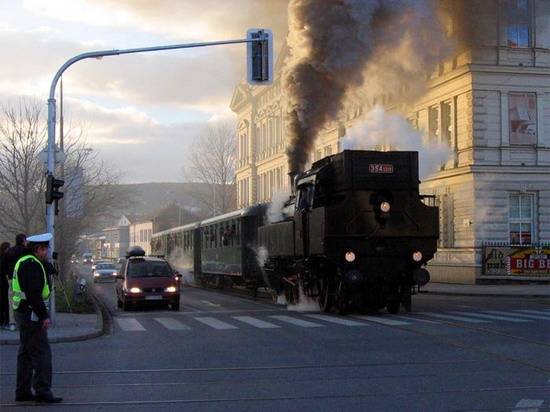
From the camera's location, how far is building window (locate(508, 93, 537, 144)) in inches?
1350

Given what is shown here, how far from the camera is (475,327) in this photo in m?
14.2

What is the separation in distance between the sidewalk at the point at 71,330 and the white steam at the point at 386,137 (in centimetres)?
1238

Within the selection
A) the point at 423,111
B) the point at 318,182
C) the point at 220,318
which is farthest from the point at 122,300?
the point at 423,111

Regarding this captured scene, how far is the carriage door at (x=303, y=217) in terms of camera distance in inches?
707

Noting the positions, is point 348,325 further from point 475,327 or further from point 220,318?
point 220,318

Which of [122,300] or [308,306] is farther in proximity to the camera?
[122,300]

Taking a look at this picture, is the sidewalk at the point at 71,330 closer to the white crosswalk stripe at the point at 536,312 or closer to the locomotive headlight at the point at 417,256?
the locomotive headlight at the point at 417,256

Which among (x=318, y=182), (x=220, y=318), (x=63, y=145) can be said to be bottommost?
(x=220, y=318)

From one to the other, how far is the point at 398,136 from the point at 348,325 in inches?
595

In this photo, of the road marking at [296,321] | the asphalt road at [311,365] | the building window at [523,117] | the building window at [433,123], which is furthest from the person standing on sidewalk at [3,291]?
the building window at [523,117]

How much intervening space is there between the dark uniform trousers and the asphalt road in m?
0.24

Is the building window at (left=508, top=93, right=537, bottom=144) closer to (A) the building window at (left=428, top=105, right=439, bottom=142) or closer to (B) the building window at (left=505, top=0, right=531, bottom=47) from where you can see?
(B) the building window at (left=505, top=0, right=531, bottom=47)

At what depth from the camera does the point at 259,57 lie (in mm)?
15539

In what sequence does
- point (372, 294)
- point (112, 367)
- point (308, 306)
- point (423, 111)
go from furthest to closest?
point (423, 111) → point (308, 306) → point (372, 294) → point (112, 367)
